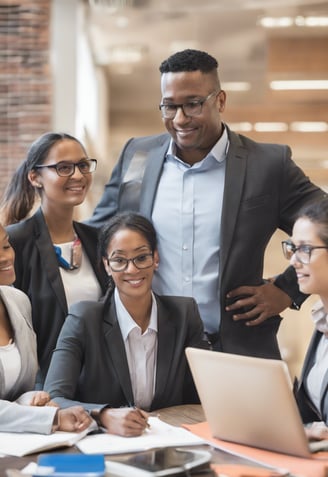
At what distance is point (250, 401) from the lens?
80.6 inches

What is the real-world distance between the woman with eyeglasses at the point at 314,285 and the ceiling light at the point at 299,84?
6.04 m

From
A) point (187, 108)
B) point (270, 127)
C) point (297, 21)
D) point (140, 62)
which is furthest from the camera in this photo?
point (270, 127)

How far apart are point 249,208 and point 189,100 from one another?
42cm

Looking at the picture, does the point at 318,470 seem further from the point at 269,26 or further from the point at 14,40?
the point at 269,26

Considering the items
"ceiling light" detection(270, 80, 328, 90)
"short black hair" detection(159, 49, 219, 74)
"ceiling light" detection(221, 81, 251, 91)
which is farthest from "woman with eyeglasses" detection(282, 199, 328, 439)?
"ceiling light" detection(221, 81, 251, 91)

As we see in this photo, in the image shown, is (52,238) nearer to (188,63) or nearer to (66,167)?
(66,167)

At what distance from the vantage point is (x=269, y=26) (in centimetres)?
759

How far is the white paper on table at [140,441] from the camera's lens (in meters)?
2.11

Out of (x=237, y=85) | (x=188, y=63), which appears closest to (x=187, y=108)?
(x=188, y=63)

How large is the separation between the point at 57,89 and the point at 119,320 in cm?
457

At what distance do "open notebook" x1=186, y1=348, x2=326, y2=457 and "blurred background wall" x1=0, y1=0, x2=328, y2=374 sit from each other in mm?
3084

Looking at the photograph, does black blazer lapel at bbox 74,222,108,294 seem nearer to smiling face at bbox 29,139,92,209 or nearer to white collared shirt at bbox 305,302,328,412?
smiling face at bbox 29,139,92,209

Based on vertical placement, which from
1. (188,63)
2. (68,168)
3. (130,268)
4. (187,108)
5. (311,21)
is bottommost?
(130,268)

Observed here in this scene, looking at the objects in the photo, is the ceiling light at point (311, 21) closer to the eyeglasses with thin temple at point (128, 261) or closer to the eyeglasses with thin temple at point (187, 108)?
the eyeglasses with thin temple at point (187, 108)
